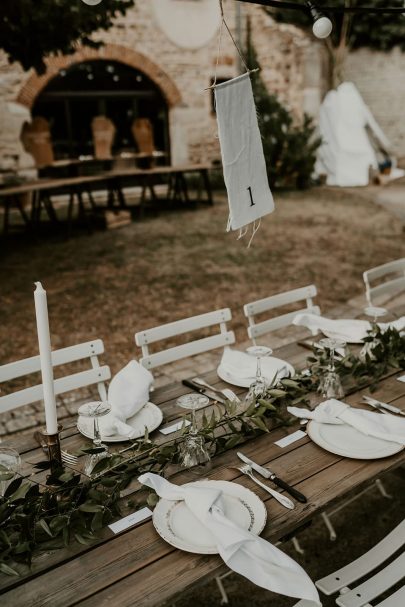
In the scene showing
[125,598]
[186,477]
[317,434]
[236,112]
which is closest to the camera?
[125,598]

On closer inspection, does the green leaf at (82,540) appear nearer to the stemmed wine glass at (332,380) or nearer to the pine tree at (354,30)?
the stemmed wine glass at (332,380)

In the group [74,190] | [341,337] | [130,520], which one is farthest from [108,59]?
[130,520]

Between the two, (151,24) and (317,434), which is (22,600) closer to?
(317,434)

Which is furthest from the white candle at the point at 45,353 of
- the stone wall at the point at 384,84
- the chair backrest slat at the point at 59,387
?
the stone wall at the point at 384,84

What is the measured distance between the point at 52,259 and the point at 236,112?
18.4 ft

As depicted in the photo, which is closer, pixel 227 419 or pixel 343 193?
pixel 227 419

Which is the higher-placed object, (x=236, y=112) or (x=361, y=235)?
(x=236, y=112)

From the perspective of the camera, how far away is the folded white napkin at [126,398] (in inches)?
82.3

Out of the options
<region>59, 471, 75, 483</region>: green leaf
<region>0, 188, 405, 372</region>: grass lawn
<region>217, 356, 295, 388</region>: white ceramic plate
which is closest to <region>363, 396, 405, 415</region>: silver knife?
<region>217, 356, 295, 388</region>: white ceramic plate

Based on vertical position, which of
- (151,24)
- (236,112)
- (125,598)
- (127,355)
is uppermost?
(151,24)

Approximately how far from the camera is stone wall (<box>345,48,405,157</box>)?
14.2 meters

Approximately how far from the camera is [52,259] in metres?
7.52

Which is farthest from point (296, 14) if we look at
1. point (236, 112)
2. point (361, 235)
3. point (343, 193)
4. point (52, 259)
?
point (236, 112)

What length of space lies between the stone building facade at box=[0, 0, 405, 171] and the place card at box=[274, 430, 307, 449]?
9742 mm
